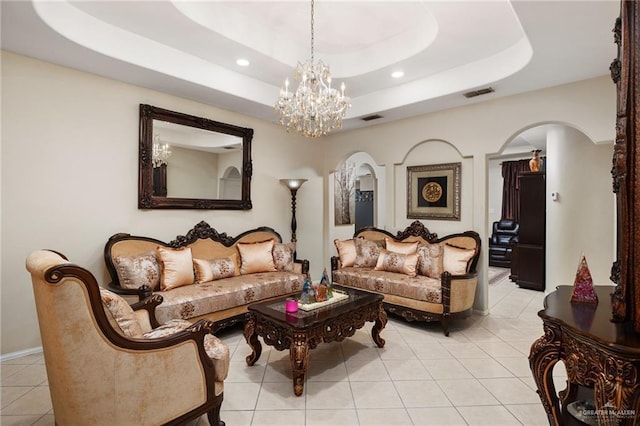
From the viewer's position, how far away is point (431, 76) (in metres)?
4.04

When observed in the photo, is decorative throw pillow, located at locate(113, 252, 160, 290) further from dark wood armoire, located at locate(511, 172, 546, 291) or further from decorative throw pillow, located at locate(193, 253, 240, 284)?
dark wood armoire, located at locate(511, 172, 546, 291)

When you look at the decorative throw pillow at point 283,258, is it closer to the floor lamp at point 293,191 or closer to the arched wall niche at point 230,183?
the floor lamp at point 293,191

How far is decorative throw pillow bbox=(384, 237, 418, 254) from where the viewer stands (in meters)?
4.39

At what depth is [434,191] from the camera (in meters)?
4.69

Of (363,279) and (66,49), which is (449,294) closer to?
(363,279)

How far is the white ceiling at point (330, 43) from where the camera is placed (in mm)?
2590

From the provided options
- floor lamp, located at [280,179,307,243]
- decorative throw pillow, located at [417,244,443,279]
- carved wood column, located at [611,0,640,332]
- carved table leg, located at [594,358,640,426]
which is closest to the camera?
carved table leg, located at [594,358,640,426]

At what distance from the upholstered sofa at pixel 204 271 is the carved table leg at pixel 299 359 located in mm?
1300

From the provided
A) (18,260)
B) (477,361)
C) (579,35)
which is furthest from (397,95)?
(18,260)

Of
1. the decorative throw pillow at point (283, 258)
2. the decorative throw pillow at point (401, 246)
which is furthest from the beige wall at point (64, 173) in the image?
the decorative throw pillow at point (401, 246)

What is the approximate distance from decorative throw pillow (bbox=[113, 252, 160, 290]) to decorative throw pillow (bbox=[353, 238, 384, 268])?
265cm

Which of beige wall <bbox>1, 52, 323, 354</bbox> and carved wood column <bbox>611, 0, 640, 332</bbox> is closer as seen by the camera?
carved wood column <bbox>611, 0, 640, 332</bbox>

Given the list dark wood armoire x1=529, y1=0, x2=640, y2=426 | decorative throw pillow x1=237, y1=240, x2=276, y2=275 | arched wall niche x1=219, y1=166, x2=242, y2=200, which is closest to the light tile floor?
dark wood armoire x1=529, y1=0, x2=640, y2=426

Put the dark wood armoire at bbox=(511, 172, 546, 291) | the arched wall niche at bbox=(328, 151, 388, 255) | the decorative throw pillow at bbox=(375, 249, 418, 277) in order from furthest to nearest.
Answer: the arched wall niche at bbox=(328, 151, 388, 255)
the dark wood armoire at bbox=(511, 172, 546, 291)
the decorative throw pillow at bbox=(375, 249, 418, 277)
